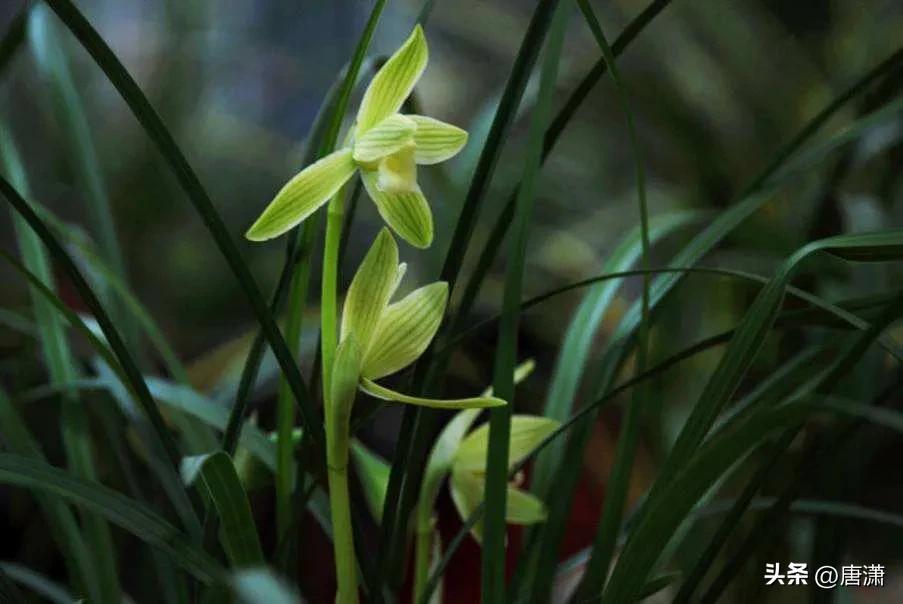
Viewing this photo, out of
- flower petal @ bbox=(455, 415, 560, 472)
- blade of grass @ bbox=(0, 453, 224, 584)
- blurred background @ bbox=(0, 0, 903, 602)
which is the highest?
blurred background @ bbox=(0, 0, 903, 602)

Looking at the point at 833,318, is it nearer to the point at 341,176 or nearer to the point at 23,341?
the point at 341,176

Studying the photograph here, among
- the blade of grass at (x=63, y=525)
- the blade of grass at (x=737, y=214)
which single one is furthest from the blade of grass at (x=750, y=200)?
the blade of grass at (x=63, y=525)

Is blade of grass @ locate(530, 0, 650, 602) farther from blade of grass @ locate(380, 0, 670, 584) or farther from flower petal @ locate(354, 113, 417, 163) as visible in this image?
flower petal @ locate(354, 113, 417, 163)

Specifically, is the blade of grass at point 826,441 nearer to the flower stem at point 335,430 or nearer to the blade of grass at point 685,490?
the blade of grass at point 685,490

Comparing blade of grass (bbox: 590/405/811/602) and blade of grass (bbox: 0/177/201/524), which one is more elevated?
blade of grass (bbox: 0/177/201/524)

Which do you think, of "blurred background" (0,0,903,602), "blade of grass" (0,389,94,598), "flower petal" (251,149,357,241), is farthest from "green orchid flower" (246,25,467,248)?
"blurred background" (0,0,903,602)
